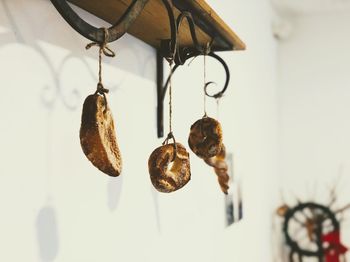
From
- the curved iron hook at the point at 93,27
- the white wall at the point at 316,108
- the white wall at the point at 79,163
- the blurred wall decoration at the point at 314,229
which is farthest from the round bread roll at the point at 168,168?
the white wall at the point at 316,108

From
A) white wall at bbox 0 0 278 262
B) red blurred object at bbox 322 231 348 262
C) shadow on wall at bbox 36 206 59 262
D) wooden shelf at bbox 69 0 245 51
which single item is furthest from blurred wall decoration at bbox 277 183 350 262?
shadow on wall at bbox 36 206 59 262

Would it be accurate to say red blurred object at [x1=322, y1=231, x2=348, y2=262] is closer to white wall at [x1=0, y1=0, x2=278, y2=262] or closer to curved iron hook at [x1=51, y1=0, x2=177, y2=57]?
white wall at [x1=0, y1=0, x2=278, y2=262]

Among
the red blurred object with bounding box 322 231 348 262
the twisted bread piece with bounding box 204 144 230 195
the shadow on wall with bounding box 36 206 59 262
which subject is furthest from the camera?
the red blurred object with bounding box 322 231 348 262

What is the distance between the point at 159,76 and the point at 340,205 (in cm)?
225

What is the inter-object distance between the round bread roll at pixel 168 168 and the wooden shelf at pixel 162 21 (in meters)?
0.25

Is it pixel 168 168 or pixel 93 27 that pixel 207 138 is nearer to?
pixel 168 168

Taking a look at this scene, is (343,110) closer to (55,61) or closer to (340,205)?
(340,205)

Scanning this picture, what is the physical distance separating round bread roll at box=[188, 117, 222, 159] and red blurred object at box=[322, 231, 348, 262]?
205 cm

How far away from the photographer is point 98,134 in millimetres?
572

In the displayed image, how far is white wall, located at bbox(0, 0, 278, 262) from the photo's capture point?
1.95 ft

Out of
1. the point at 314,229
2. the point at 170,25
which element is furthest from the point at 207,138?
the point at 314,229

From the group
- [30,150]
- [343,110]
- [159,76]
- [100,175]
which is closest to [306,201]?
[343,110]

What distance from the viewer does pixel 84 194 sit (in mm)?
756

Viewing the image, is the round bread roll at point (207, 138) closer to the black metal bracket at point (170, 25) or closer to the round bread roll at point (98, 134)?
the black metal bracket at point (170, 25)
